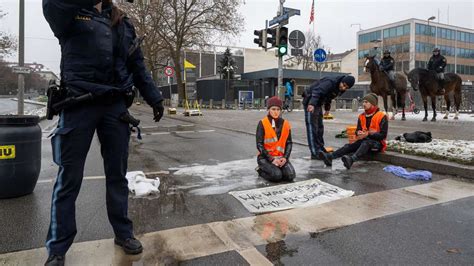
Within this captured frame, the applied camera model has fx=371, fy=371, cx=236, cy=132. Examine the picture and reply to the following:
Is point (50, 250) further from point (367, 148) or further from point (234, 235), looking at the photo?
point (367, 148)

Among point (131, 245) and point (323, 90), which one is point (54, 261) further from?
point (323, 90)

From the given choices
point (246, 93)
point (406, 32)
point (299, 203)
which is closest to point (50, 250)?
point (299, 203)

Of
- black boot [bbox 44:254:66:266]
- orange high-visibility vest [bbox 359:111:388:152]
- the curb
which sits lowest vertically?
black boot [bbox 44:254:66:266]

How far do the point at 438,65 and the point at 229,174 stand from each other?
39.7ft

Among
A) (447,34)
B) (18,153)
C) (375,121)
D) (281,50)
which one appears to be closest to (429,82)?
(281,50)

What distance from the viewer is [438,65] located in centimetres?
1458

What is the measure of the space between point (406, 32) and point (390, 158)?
72.3 m

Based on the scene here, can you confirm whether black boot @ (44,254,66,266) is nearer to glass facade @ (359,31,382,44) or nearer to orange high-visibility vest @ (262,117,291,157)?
orange high-visibility vest @ (262,117,291,157)

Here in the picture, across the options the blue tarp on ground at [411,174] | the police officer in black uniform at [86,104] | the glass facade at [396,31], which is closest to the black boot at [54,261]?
the police officer in black uniform at [86,104]

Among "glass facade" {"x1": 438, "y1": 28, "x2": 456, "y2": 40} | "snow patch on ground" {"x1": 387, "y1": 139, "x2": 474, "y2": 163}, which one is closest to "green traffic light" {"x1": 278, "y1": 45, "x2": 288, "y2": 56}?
"snow patch on ground" {"x1": 387, "y1": 139, "x2": 474, "y2": 163}

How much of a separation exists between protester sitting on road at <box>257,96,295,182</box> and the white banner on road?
43cm

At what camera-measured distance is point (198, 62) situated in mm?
81312

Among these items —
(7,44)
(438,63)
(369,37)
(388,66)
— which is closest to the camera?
(438,63)

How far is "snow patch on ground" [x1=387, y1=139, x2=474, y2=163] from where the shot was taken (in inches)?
249
